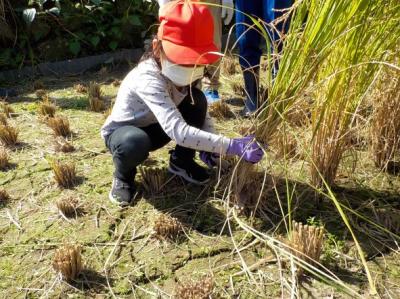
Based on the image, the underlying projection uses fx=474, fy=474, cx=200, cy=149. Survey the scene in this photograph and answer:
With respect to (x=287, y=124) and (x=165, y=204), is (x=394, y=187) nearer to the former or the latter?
(x=287, y=124)

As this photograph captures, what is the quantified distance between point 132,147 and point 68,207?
1.17 feet

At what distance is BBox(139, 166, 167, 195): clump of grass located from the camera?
2031 millimetres

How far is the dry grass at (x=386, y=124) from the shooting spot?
1.88m

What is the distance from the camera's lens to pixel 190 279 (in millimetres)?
1530

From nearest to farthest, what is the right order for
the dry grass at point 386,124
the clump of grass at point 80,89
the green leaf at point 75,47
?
the dry grass at point 386,124 < the clump of grass at point 80,89 < the green leaf at point 75,47

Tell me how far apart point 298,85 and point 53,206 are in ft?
3.69

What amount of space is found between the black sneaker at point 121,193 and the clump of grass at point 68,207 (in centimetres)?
15

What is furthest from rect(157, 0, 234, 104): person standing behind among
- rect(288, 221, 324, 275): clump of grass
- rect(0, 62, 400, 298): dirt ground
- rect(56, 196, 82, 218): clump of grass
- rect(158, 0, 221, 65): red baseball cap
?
rect(288, 221, 324, 275): clump of grass

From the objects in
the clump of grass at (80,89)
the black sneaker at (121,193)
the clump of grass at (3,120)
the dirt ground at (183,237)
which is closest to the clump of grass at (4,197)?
the dirt ground at (183,237)

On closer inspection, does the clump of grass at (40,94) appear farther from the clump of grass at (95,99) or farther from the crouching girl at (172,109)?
the crouching girl at (172,109)

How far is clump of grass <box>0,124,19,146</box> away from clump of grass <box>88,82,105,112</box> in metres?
0.65

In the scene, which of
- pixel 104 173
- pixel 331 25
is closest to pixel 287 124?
pixel 331 25

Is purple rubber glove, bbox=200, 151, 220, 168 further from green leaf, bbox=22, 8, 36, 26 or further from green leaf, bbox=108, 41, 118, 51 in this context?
green leaf, bbox=22, 8, 36, 26

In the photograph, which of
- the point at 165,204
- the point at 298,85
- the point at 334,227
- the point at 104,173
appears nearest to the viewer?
the point at 298,85
